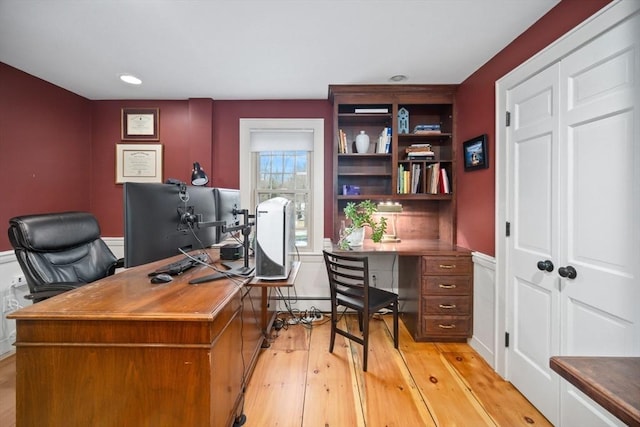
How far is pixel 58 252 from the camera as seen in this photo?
1933mm

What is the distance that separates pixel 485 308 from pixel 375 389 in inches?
44.4

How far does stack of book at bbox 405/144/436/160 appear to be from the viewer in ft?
9.05

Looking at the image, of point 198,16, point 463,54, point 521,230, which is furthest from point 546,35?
point 198,16

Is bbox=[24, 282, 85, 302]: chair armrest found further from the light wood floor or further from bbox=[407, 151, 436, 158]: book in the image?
bbox=[407, 151, 436, 158]: book

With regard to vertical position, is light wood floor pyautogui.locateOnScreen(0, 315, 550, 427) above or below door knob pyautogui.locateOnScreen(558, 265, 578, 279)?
below

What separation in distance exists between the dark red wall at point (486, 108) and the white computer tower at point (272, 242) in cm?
166

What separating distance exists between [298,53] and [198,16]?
734mm

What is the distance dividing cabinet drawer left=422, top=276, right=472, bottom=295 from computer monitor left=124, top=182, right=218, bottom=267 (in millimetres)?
1869

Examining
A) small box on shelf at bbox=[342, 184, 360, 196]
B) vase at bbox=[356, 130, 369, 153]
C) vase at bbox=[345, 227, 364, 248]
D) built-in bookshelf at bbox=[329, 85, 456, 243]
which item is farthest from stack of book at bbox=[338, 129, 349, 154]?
vase at bbox=[345, 227, 364, 248]

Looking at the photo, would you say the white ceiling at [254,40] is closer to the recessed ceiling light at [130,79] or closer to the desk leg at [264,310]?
the recessed ceiling light at [130,79]

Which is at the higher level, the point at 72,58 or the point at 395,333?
the point at 72,58

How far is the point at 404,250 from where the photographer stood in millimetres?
2361

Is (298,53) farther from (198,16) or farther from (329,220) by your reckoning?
(329,220)

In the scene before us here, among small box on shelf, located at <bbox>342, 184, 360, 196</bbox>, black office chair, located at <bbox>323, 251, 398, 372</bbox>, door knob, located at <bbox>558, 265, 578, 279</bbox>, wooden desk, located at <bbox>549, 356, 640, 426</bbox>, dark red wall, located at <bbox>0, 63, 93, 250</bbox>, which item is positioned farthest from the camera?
small box on shelf, located at <bbox>342, 184, 360, 196</bbox>
